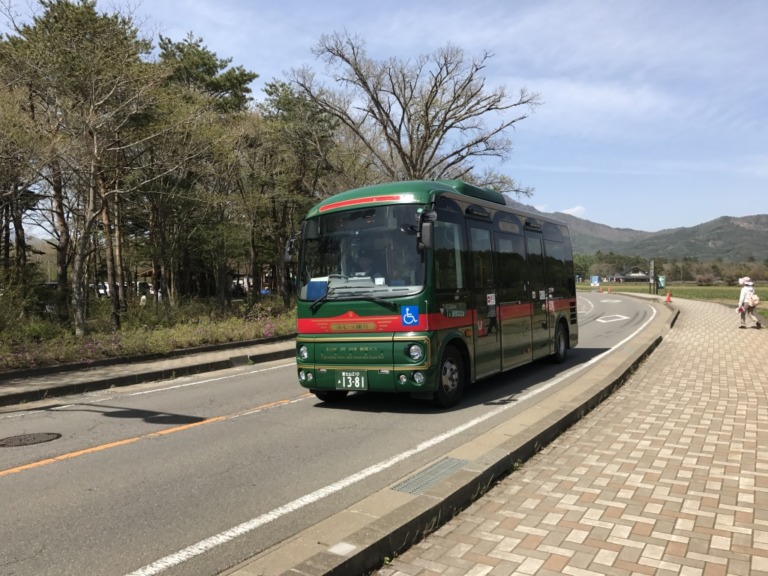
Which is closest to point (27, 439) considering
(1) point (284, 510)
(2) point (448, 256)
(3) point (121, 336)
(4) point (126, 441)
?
(4) point (126, 441)

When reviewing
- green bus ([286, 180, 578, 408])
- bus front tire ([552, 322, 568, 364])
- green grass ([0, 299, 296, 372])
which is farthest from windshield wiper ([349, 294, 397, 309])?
green grass ([0, 299, 296, 372])

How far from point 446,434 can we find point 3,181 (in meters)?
15.0

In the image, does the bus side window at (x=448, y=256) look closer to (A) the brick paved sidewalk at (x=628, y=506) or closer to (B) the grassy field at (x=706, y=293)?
(A) the brick paved sidewalk at (x=628, y=506)

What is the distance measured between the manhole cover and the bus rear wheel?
5.00 m

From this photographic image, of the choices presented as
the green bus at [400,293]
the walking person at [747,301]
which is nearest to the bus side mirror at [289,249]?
the green bus at [400,293]

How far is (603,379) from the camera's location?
355 inches

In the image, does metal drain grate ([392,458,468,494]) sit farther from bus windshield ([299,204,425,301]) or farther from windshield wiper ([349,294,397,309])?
bus windshield ([299,204,425,301])

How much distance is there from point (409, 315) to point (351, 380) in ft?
4.13

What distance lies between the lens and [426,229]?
7.23m

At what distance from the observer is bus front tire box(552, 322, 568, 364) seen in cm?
1262

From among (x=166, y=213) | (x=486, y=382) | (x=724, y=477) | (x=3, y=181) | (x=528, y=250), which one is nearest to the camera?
(x=724, y=477)

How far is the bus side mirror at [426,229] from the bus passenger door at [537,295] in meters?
4.33

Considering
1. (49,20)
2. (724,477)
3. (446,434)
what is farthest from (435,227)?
(49,20)

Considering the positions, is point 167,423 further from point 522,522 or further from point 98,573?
point 522,522
